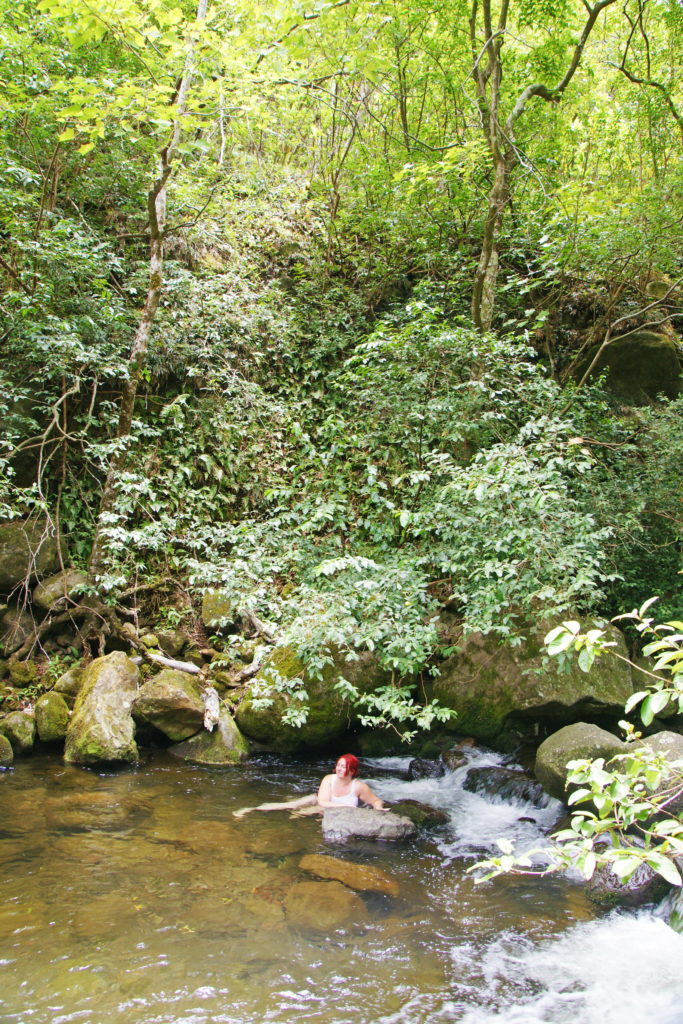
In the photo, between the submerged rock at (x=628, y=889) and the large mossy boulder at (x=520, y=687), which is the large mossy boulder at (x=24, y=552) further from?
the submerged rock at (x=628, y=889)

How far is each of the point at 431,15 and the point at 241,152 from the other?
13.2 ft

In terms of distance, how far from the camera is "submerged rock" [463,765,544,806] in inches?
233

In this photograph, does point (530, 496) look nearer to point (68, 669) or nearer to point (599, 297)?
point (68, 669)

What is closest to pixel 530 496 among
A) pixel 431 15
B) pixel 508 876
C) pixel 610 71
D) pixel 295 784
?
pixel 508 876

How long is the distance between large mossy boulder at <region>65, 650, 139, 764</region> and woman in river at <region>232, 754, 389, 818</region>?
60.0 inches

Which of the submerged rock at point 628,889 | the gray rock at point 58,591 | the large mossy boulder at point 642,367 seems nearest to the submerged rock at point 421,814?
the submerged rock at point 628,889

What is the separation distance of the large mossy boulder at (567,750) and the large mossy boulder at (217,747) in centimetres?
313

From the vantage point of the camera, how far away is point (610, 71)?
12.9 metres

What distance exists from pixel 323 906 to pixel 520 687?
2990mm

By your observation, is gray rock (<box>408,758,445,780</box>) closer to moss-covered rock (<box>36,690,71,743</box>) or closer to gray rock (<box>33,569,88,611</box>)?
moss-covered rock (<box>36,690,71,743</box>)

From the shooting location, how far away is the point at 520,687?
6.43 m

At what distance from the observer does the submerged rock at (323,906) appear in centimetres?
413

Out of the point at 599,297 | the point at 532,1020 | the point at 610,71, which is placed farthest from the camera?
the point at 610,71

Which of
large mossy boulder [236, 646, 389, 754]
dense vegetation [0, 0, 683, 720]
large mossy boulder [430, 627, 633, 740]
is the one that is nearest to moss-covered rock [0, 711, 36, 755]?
dense vegetation [0, 0, 683, 720]
